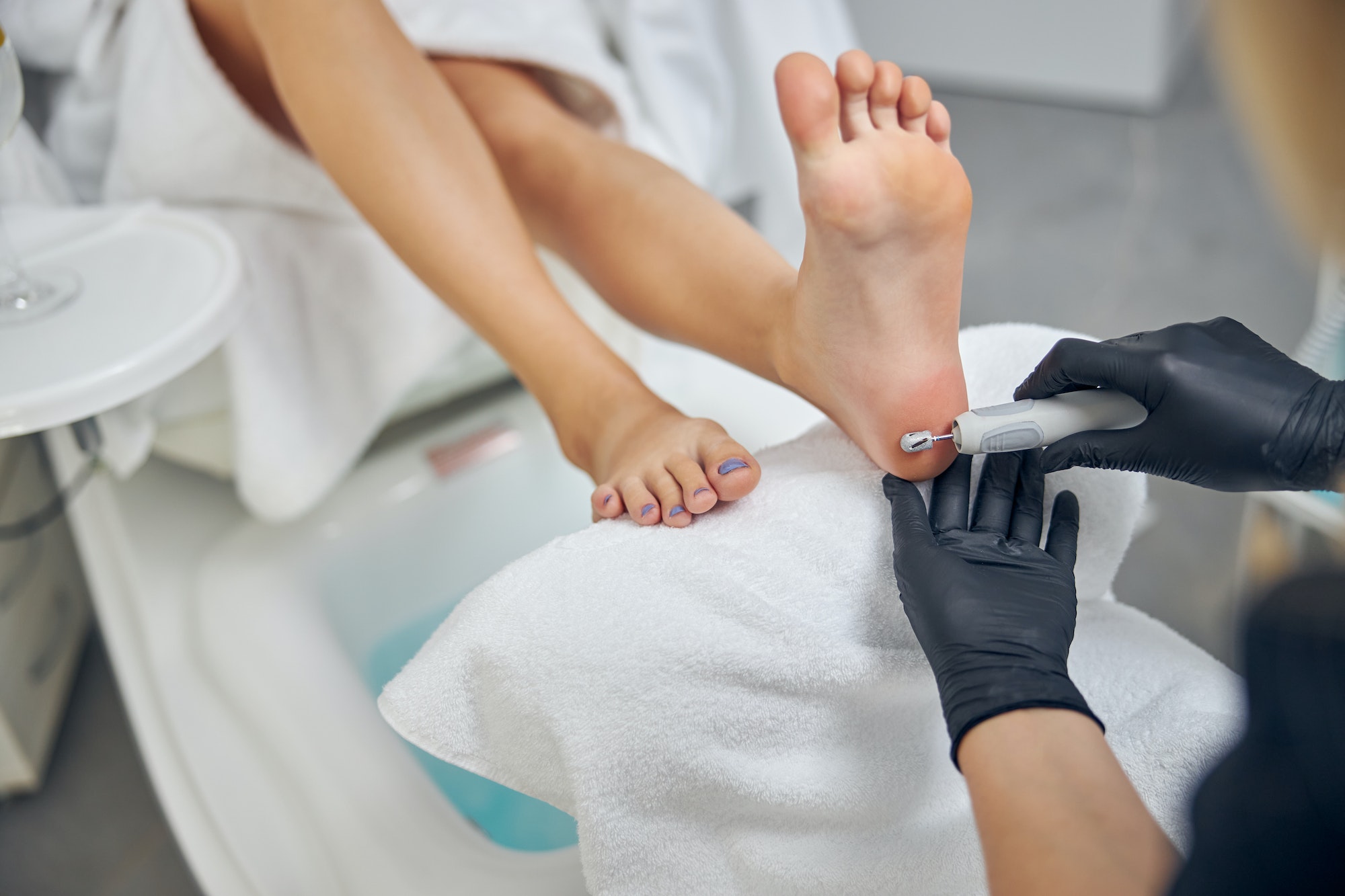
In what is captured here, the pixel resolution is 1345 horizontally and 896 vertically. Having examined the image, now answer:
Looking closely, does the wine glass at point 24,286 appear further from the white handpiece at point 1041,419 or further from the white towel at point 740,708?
the white handpiece at point 1041,419

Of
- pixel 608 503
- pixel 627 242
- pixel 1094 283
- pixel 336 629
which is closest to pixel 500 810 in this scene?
pixel 336 629

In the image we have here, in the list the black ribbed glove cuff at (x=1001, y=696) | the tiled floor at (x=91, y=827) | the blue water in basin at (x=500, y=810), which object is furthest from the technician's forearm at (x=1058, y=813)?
the tiled floor at (x=91, y=827)

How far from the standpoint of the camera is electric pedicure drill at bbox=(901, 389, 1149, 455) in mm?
528

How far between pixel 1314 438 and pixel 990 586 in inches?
7.6

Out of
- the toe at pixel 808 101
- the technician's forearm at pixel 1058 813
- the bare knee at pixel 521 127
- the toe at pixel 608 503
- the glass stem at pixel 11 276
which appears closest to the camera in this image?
the technician's forearm at pixel 1058 813

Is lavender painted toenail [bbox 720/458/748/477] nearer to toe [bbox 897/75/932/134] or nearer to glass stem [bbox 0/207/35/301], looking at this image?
toe [bbox 897/75/932/134]

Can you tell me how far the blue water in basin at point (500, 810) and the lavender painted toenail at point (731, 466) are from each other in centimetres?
41

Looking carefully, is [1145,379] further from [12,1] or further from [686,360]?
[12,1]

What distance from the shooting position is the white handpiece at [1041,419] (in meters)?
0.53

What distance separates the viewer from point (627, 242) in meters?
0.76

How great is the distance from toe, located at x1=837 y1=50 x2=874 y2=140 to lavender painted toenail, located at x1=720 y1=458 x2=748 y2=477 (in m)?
0.21

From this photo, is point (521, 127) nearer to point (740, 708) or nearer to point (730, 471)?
point (730, 471)

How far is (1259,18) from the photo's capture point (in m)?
0.28

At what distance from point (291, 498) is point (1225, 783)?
0.81 metres
